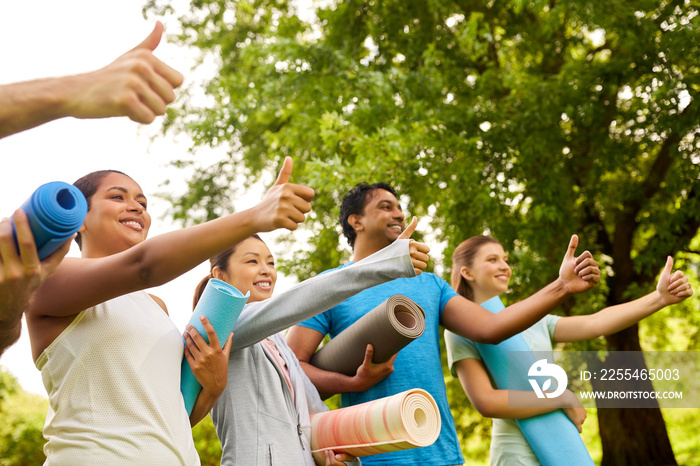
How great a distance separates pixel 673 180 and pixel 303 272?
4175 mm

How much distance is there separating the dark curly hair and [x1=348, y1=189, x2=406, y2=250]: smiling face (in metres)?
0.03

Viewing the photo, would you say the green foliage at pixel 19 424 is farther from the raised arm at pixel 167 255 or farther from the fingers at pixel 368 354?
the raised arm at pixel 167 255

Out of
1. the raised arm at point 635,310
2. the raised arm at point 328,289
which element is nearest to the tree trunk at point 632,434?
the raised arm at point 635,310

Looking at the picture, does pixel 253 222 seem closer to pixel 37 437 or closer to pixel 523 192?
pixel 523 192

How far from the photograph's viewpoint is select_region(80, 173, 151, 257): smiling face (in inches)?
76.0

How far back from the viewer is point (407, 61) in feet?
25.0

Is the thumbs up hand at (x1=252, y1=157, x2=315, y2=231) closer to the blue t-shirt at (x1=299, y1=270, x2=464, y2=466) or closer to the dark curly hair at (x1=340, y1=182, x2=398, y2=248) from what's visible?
the blue t-shirt at (x1=299, y1=270, x2=464, y2=466)

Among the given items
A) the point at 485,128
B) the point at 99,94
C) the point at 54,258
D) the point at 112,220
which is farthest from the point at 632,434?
the point at 99,94

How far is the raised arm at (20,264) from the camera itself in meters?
1.18

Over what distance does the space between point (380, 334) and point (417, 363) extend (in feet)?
1.44

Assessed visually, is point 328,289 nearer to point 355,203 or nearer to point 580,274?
point 580,274

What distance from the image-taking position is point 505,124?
21.8 ft

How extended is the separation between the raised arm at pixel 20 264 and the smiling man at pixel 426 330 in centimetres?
141

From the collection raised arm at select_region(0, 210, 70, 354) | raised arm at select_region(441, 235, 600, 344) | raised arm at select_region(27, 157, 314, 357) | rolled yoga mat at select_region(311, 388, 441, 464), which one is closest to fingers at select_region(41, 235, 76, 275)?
raised arm at select_region(0, 210, 70, 354)
